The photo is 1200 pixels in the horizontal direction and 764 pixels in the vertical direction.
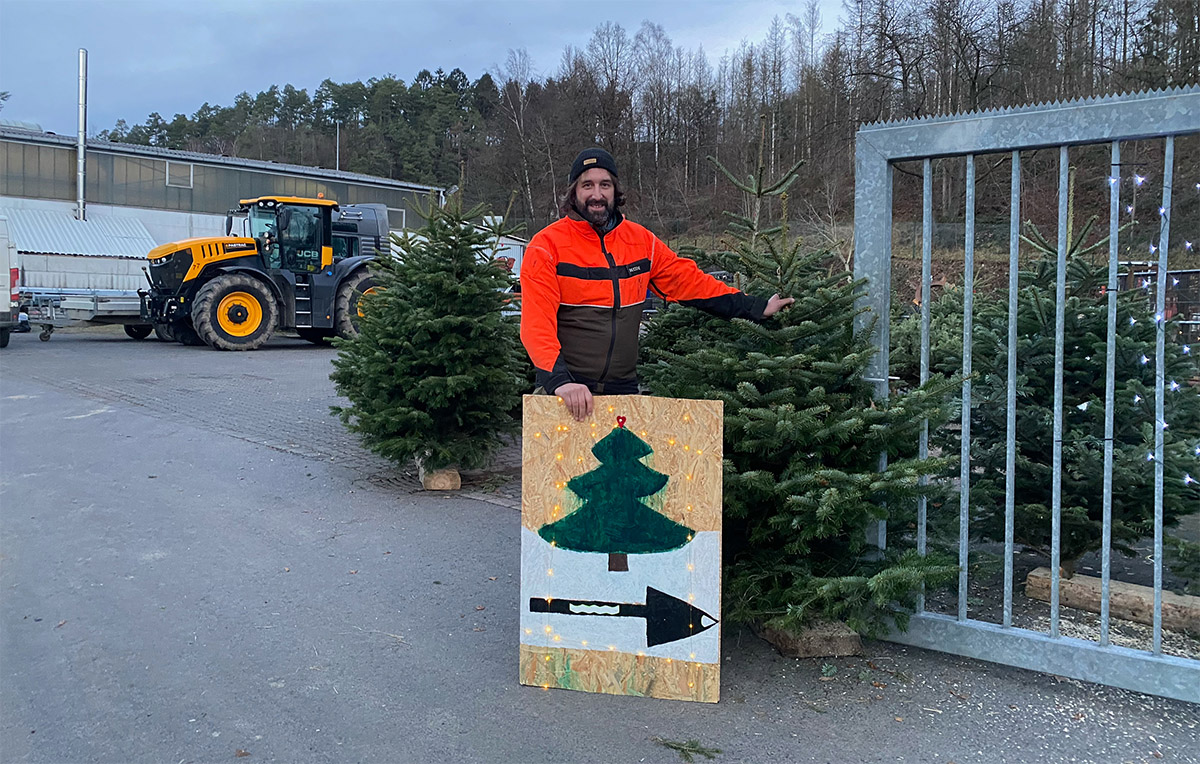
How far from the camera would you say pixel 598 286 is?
13.3 feet

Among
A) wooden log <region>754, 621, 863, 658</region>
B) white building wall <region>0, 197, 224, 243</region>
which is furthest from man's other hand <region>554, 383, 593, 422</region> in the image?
white building wall <region>0, 197, 224, 243</region>

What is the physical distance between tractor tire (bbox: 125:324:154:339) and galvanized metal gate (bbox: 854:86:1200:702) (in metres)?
21.9

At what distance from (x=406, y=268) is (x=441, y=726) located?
4.47 metres

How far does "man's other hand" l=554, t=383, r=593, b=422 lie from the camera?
137 inches

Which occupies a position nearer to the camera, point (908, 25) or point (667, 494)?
point (667, 494)

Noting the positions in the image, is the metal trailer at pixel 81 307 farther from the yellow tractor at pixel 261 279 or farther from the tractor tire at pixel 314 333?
the tractor tire at pixel 314 333

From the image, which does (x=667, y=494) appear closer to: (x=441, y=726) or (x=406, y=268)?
(x=441, y=726)

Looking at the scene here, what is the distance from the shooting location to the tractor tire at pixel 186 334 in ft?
65.6

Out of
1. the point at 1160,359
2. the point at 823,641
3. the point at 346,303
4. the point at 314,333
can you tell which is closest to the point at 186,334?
the point at 314,333

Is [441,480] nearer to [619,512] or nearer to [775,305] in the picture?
[619,512]

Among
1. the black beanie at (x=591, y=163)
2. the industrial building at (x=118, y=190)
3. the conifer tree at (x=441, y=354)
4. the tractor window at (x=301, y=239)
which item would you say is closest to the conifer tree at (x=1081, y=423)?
the black beanie at (x=591, y=163)

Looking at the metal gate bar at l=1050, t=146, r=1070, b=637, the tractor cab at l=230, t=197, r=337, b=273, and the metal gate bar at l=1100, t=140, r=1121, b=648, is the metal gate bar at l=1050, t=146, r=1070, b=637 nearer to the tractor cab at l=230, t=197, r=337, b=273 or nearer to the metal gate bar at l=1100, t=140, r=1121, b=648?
the metal gate bar at l=1100, t=140, r=1121, b=648

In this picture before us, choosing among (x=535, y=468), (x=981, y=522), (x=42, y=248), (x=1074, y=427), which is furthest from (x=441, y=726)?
(x=42, y=248)

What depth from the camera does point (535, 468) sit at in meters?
3.58
